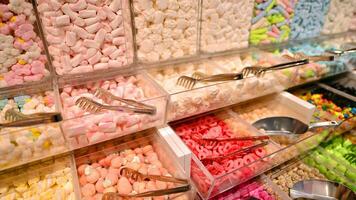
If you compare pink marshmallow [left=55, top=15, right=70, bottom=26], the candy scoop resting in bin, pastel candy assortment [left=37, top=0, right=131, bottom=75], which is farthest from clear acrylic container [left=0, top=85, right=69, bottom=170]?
the candy scoop resting in bin

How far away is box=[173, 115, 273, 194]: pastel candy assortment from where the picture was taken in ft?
2.54

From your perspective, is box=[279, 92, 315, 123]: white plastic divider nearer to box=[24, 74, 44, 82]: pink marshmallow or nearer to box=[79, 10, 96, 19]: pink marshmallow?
box=[79, 10, 96, 19]: pink marshmallow

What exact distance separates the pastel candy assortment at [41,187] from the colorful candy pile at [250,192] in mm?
526

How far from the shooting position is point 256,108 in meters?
1.18

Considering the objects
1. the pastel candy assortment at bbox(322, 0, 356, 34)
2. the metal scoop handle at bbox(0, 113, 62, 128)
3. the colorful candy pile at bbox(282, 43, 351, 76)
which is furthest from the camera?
the pastel candy assortment at bbox(322, 0, 356, 34)

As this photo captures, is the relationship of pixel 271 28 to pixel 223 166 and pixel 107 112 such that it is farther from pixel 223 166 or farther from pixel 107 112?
pixel 107 112

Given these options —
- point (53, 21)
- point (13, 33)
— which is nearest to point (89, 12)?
point (53, 21)

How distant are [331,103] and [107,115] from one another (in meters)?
1.21

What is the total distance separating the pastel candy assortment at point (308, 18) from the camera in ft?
3.92

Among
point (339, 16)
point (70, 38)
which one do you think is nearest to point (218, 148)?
point (70, 38)

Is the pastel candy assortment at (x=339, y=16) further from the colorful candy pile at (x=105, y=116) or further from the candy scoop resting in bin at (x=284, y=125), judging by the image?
the colorful candy pile at (x=105, y=116)

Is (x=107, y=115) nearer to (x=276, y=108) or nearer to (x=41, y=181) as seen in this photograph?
(x=41, y=181)

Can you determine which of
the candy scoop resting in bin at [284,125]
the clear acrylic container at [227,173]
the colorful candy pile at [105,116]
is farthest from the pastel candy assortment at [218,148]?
the colorful candy pile at [105,116]

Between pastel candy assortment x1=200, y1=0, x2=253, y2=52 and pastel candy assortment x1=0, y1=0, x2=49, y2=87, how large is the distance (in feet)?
2.01
